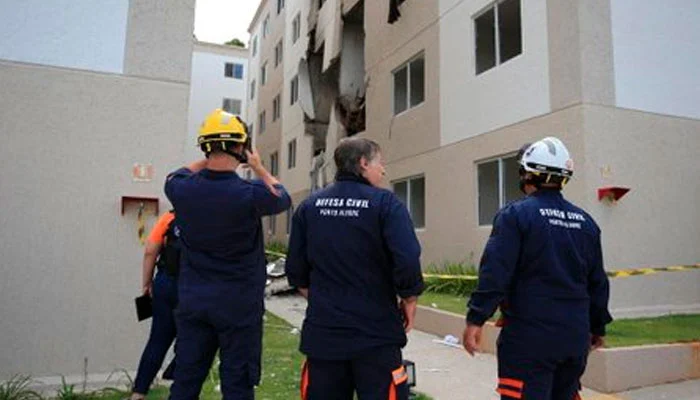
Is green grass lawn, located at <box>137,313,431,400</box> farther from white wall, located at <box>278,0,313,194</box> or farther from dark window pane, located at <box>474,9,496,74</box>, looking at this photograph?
white wall, located at <box>278,0,313,194</box>

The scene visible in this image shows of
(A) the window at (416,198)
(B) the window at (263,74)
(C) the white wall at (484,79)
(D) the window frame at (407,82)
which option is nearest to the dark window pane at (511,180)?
(C) the white wall at (484,79)

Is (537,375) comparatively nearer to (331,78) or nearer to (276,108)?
(331,78)

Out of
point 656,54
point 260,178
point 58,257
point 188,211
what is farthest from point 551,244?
point 656,54

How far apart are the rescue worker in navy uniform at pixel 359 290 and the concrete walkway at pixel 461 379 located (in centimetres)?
273

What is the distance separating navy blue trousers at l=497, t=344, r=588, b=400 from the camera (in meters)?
2.88

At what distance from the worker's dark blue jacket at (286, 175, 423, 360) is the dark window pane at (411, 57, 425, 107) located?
441 inches

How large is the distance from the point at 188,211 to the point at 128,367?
2.93 meters

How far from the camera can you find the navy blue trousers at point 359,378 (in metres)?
2.87

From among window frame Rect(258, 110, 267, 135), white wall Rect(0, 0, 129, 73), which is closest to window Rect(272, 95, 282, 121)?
window frame Rect(258, 110, 267, 135)

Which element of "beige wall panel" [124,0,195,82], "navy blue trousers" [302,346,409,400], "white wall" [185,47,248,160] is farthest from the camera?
"white wall" [185,47,248,160]

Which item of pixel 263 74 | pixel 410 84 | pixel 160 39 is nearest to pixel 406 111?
pixel 410 84

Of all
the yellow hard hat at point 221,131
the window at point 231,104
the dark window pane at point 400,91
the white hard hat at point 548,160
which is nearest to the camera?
the white hard hat at point 548,160

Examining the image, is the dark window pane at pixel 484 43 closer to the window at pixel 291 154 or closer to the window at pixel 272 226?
the window at pixel 291 154

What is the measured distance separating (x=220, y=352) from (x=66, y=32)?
157 inches
